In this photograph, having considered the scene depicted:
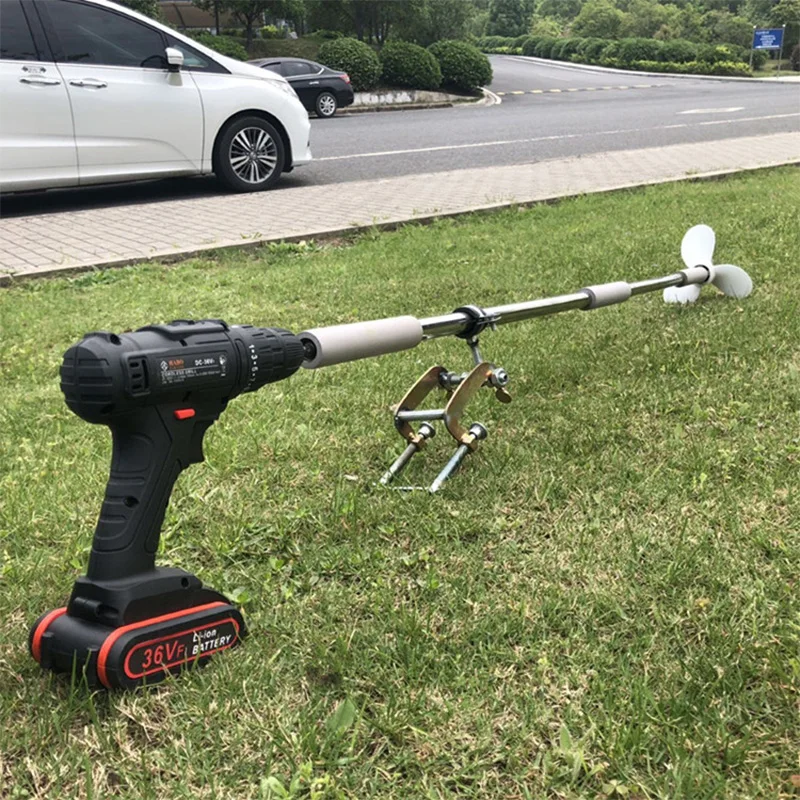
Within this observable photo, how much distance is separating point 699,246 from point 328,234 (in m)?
2.89

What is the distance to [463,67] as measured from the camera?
25.7 meters

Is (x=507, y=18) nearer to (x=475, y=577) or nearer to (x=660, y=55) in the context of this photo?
(x=660, y=55)

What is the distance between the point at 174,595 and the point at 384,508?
0.84 metres

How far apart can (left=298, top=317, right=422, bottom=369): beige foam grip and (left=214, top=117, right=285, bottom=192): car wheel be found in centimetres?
628

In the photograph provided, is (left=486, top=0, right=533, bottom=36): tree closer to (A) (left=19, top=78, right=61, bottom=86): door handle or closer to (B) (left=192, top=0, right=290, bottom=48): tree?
(B) (left=192, top=0, right=290, bottom=48): tree

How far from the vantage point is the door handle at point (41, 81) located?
679 centimetres

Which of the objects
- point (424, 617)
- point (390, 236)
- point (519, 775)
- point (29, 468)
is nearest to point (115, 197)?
point (390, 236)

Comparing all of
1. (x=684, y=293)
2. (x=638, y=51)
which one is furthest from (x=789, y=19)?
(x=684, y=293)

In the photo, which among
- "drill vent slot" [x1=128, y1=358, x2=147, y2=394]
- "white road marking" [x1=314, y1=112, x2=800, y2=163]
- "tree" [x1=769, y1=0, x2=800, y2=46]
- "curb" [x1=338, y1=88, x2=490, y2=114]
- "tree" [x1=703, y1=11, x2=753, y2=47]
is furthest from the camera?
"tree" [x1=703, y1=11, x2=753, y2=47]

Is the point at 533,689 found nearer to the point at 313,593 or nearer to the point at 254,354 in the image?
the point at 313,593

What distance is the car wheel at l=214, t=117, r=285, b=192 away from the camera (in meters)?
7.95

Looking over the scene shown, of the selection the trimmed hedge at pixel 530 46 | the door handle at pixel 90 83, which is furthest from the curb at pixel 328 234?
the trimmed hedge at pixel 530 46

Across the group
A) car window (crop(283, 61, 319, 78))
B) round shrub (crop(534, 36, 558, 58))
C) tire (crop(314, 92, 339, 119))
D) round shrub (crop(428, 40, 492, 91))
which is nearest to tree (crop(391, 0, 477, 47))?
round shrub (crop(428, 40, 492, 91))

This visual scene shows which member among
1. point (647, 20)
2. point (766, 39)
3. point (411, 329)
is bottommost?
point (411, 329)
